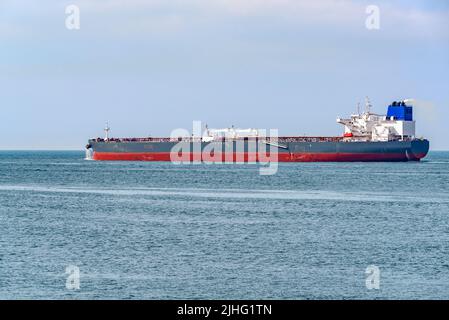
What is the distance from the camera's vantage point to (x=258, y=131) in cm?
11644

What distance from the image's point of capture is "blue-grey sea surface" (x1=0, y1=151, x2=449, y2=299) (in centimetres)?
2731

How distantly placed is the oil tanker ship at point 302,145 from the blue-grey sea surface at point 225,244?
40443 millimetres

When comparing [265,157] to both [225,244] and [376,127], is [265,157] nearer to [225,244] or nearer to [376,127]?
[376,127]

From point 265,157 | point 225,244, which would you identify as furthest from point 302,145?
point 225,244

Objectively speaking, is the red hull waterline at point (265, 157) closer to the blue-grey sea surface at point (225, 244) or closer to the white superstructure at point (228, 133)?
the white superstructure at point (228, 133)

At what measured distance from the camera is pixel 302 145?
108 m

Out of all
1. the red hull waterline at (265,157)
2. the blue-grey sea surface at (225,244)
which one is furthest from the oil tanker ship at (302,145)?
the blue-grey sea surface at (225,244)

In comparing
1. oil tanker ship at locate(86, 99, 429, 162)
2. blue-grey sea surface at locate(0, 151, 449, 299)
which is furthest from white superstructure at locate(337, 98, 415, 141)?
blue-grey sea surface at locate(0, 151, 449, 299)

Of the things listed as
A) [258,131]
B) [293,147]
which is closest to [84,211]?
[293,147]

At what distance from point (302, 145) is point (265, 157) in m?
6.37

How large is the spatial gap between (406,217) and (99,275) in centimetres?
2165

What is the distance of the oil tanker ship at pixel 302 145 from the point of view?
106 m
